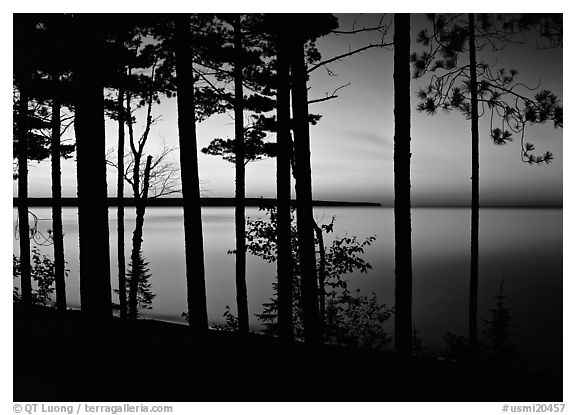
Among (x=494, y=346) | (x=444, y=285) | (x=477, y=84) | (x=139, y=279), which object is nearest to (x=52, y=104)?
(x=139, y=279)

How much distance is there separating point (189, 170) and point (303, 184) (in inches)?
62.4

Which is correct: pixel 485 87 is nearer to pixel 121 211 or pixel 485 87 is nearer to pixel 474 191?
pixel 474 191

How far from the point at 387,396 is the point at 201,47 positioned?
6571mm

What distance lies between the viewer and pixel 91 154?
13.9 ft

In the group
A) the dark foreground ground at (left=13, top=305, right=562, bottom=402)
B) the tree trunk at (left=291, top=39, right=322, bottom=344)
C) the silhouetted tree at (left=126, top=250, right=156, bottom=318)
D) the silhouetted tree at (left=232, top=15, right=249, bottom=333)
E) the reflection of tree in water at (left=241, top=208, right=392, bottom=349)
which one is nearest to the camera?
the dark foreground ground at (left=13, top=305, right=562, bottom=402)

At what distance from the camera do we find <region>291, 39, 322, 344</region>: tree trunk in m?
5.29

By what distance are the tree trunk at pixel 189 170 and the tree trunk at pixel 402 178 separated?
2.48 meters

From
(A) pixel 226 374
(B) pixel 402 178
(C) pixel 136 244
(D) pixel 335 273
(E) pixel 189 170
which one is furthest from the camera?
(C) pixel 136 244

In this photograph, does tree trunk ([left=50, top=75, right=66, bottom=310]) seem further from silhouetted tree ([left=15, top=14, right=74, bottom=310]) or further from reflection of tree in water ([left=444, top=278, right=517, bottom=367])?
reflection of tree in water ([left=444, top=278, right=517, bottom=367])

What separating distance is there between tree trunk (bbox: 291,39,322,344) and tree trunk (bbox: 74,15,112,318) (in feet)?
8.05

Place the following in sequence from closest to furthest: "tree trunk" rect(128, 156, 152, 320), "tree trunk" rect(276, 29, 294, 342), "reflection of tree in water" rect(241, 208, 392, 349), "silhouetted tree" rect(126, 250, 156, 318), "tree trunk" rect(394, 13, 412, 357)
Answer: "tree trunk" rect(394, 13, 412, 357), "tree trunk" rect(276, 29, 294, 342), "reflection of tree in water" rect(241, 208, 392, 349), "tree trunk" rect(128, 156, 152, 320), "silhouetted tree" rect(126, 250, 156, 318)

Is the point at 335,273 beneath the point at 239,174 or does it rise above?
beneath

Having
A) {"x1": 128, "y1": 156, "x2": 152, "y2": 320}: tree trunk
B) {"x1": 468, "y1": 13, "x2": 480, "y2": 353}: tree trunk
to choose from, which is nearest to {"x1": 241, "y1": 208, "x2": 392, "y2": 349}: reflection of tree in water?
{"x1": 468, "y1": 13, "x2": 480, "y2": 353}: tree trunk

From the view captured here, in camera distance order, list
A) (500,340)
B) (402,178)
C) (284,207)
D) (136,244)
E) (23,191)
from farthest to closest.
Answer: (136,244), (23,191), (500,340), (284,207), (402,178)
